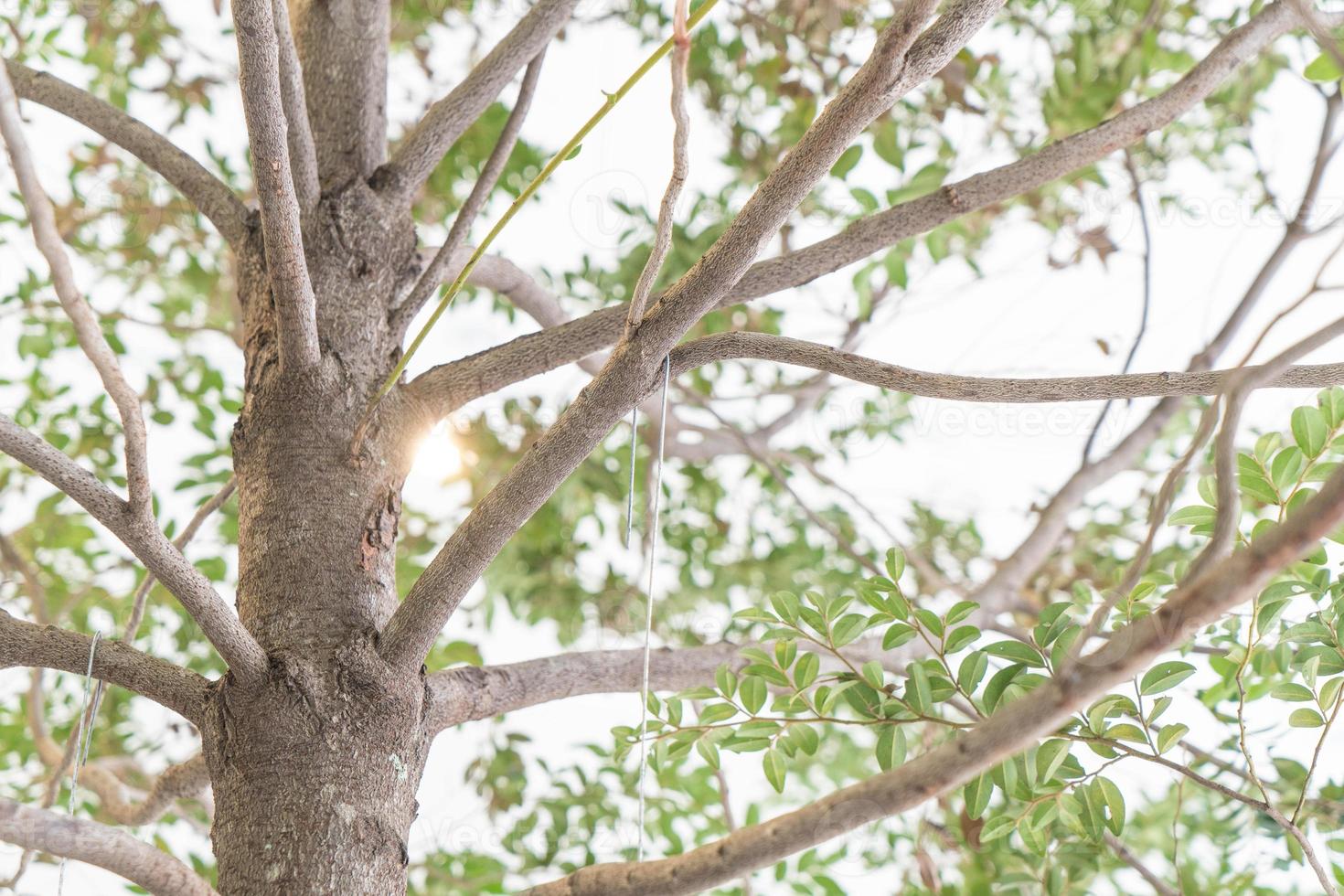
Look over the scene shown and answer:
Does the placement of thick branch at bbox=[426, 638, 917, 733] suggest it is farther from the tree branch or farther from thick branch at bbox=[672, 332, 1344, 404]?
thick branch at bbox=[672, 332, 1344, 404]

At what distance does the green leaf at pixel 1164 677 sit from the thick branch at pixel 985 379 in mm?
197

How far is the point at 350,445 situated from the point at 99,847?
0.34 m

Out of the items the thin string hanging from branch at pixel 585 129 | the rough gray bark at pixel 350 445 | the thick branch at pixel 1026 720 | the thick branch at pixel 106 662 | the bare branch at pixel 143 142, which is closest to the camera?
the thick branch at pixel 1026 720

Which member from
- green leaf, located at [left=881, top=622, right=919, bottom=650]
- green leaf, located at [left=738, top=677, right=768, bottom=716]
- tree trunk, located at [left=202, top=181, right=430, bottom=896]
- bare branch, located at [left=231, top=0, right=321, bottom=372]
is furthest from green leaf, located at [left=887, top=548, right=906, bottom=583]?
bare branch, located at [left=231, top=0, right=321, bottom=372]

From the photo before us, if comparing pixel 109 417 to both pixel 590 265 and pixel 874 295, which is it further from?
pixel 874 295

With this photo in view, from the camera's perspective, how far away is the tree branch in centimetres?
57

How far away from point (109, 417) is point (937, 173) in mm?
1260

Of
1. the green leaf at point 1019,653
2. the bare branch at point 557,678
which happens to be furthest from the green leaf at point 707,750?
the green leaf at point 1019,653

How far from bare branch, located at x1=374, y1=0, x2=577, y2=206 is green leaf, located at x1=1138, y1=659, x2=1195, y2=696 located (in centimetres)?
69

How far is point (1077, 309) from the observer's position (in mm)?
2076

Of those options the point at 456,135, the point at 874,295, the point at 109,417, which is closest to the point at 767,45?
the point at 874,295

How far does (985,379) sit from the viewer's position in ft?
2.07

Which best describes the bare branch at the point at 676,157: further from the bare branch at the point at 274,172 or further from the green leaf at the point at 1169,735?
the green leaf at the point at 1169,735

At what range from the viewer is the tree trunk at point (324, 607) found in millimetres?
673
